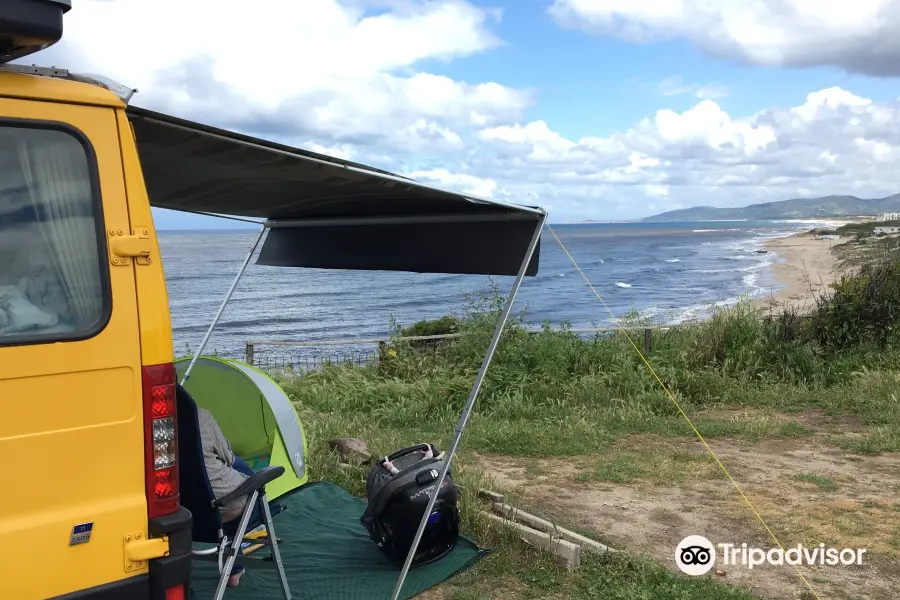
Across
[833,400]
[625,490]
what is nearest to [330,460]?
[625,490]

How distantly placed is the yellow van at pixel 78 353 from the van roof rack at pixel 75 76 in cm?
1

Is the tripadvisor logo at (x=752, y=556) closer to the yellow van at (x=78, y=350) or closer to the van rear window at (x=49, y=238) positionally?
the yellow van at (x=78, y=350)

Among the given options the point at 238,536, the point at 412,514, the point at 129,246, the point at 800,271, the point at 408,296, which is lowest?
the point at 408,296

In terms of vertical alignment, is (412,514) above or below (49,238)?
below

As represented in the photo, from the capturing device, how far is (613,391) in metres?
8.88

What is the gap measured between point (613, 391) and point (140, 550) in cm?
698

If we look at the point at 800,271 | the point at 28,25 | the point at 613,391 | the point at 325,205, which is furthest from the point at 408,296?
the point at 28,25

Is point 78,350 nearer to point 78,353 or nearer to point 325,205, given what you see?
point 78,353

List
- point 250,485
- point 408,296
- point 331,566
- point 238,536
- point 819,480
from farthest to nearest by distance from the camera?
1. point 408,296
2. point 819,480
3. point 331,566
4. point 238,536
5. point 250,485

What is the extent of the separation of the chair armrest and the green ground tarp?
1.18m

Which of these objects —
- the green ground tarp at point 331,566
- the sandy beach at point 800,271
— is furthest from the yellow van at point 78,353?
the sandy beach at point 800,271

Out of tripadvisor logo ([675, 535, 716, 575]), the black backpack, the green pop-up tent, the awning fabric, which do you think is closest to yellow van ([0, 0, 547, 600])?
the awning fabric

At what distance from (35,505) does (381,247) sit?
123 inches

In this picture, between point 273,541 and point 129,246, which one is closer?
point 129,246
